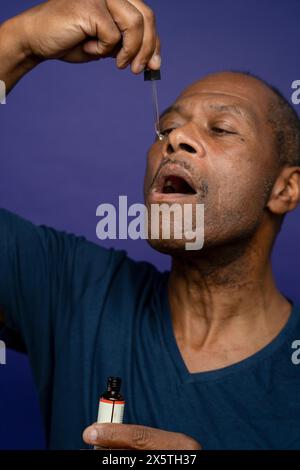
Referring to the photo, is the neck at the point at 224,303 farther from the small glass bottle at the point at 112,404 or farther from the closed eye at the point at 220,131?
the small glass bottle at the point at 112,404

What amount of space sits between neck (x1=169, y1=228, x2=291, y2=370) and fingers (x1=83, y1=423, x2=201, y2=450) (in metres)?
0.36

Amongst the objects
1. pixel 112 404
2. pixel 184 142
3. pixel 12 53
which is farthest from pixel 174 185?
pixel 112 404

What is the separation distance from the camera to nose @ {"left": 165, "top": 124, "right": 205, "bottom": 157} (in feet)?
5.82

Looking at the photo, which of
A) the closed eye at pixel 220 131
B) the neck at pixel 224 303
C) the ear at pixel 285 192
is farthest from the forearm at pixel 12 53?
the ear at pixel 285 192

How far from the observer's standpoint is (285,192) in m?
1.96

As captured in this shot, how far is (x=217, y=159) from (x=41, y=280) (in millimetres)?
476

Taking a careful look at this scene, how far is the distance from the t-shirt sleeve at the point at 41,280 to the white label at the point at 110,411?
45 centimetres

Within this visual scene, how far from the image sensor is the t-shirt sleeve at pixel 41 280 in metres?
1.77

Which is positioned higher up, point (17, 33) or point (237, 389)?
point (17, 33)

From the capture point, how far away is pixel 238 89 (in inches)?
75.9

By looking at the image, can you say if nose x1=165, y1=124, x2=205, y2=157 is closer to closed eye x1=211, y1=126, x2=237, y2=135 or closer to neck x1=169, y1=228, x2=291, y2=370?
closed eye x1=211, y1=126, x2=237, y2=135

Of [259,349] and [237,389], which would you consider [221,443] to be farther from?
[259,349]
